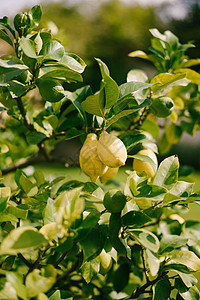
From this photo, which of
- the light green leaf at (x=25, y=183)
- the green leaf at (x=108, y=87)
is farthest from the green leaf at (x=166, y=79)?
the light green leaf at (x=25, y=183)

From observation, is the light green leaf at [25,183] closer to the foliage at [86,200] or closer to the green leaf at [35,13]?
the foliage at [86,200]

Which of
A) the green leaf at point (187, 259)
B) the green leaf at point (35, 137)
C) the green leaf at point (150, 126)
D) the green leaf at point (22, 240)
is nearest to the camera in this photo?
the green leaf at point (22, 240)

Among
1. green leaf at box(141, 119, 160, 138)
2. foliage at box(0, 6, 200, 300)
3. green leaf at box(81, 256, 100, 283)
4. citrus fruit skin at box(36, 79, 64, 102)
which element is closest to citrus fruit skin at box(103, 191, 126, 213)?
foliage at box(0, 6, 200, 300)

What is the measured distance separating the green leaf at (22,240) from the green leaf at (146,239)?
0.62 feet

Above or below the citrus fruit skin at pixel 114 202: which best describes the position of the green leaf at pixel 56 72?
above

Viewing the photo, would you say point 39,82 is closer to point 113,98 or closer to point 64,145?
point 113,98

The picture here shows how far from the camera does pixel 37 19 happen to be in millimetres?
626

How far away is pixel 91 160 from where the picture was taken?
557 mm

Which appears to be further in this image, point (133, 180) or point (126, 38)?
point (126, 38)

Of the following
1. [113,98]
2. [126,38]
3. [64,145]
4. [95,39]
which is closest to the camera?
[113,98]

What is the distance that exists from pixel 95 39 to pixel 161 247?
741 cm

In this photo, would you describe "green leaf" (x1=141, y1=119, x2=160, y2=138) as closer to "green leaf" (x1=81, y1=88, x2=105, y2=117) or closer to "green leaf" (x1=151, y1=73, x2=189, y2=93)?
"green leaf" (x1=151, y1=73, x2=189, y2=93)

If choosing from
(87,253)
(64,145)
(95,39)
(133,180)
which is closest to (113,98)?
(133,180)

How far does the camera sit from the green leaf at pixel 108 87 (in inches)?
19.5
